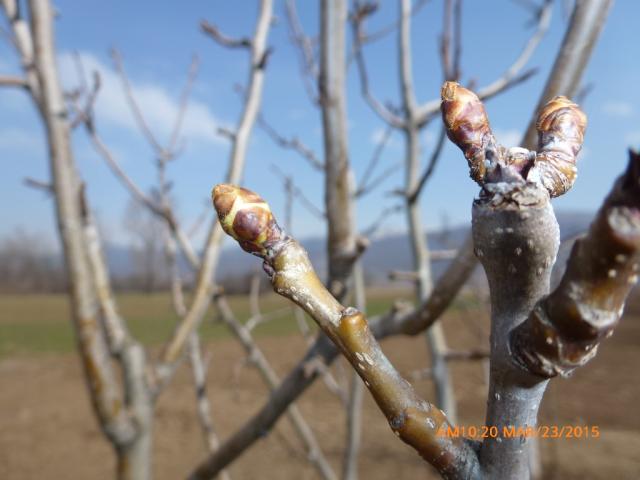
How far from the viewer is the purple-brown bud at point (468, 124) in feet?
1.43

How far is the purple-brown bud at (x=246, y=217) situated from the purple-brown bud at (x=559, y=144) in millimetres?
239

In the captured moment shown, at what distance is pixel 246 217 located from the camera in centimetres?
46

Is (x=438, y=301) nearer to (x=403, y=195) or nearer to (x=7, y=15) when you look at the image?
(x=403, y=195)

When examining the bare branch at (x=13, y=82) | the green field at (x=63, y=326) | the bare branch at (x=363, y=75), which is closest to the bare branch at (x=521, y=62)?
the bare branch at (x=363, y=75)

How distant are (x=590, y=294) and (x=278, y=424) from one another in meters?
6.86

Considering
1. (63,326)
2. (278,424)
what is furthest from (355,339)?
(63,326)

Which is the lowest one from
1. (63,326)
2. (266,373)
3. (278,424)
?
(63,326)

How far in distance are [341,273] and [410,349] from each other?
1444cm

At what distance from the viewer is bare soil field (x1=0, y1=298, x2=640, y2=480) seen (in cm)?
620

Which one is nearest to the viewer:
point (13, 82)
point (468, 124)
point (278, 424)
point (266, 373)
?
point (468, 124)

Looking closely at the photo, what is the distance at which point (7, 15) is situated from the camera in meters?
1.74

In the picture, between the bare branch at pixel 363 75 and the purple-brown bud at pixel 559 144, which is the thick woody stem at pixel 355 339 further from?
the bare branch at pixel 363 75

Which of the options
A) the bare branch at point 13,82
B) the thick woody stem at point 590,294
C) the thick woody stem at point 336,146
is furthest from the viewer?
the bare branch at point 13,82

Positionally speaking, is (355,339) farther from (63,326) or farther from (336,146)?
(63,326)
